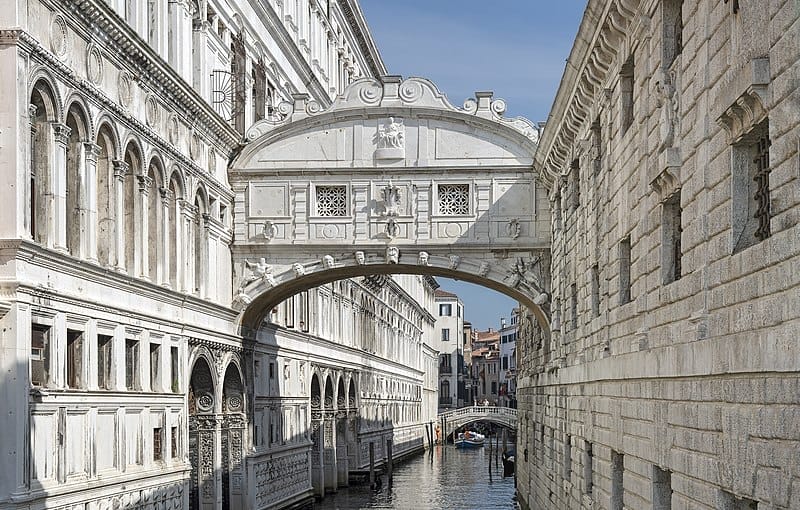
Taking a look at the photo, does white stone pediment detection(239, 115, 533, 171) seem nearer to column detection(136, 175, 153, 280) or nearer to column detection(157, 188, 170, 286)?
column detection(157, 188, 170, 286)

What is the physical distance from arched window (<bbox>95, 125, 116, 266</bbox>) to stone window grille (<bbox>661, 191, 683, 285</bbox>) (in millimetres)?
8559

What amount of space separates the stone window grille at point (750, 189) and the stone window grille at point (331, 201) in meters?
16.5

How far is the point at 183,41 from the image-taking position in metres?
22.6

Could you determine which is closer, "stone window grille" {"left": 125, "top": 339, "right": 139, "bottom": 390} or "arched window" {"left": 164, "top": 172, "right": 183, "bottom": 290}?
"stone window grille" {"left": 125, "top": 339, "right": 139, "bottom": 390}

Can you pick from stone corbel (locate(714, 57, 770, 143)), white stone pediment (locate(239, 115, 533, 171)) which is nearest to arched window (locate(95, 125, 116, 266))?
white stone pediment (locate(239, 115, 533, 171))

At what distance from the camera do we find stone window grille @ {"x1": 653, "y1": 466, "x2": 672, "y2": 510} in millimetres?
12078

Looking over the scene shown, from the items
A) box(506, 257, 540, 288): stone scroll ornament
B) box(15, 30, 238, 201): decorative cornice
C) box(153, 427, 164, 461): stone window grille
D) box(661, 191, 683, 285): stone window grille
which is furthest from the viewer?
box(506, 257, 540, 288): stone scroll ornament

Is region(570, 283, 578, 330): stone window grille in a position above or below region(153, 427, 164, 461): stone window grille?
above

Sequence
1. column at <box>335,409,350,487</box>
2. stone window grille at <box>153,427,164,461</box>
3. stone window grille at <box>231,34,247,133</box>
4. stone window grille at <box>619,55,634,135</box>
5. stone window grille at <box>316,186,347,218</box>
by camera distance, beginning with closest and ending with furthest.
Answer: stone window grille at <box>619,55,634,135</box> < stone window grille at <box>153,427,164,461</box> < stone window grille at <box>316,186,347,218</box> < stone window grille at <box>231,34,247,133</box> < column at <box>335,409,350,487</box>

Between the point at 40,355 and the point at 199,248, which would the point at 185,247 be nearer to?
the point at 199,248

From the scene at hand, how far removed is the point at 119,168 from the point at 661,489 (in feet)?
30.9

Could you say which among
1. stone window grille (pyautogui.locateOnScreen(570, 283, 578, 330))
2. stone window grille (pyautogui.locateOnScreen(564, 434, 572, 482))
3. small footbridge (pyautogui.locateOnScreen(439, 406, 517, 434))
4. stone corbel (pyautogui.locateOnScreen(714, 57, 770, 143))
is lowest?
small footbridge (pyautogui.locateOnScreen(439, 406, 517, 434))

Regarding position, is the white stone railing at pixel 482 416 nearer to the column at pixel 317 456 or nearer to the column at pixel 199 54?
the column at pixel 317 456

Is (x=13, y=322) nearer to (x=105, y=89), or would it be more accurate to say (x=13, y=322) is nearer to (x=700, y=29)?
(x=105, y=89)
